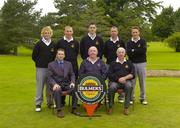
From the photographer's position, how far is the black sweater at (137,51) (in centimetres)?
1137

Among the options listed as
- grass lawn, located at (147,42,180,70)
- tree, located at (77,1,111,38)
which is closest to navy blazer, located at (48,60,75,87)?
grass lawn, located at (147,42,180,70)

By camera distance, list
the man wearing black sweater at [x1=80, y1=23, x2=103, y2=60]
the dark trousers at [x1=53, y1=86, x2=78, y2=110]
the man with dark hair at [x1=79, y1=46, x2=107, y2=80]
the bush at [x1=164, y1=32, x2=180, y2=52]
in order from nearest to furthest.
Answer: the dark trousers at [x1=53, y1=86, x2=78, y2=110] → the man with dark hair at [x1=79, y1=46, x2=107, y2=80] → the man wearing black sweater at [x1=80, y1=23, x2=103, y2=60] → the bush at [x1=164, y1=32, x2=180, y2=52]

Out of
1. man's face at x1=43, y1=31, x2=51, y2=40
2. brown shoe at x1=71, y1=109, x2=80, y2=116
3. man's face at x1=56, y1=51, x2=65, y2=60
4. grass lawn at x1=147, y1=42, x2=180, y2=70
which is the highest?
man's face at x1=43, y1=31, x2=51, y2=40

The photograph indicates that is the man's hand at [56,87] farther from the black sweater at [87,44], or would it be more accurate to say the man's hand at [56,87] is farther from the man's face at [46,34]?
the black sweater at [87,44]

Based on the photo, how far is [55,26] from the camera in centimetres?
4444

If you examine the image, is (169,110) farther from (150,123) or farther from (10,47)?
(10,47)

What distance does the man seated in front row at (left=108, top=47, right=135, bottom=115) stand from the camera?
10258mm

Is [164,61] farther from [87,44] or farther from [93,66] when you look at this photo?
[93,66]

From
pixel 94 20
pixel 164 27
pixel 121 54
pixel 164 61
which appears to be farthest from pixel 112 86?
pixel 164 27

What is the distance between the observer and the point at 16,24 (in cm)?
4225

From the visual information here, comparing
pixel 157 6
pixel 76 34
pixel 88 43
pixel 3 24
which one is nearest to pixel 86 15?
pixel 76 34

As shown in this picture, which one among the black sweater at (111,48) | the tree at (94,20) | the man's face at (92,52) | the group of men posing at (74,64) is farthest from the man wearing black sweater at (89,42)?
the tree at (94,20)

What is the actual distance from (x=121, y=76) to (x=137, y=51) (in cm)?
116

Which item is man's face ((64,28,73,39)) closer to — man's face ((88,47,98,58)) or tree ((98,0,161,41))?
man's face ((88,47,98,58))
